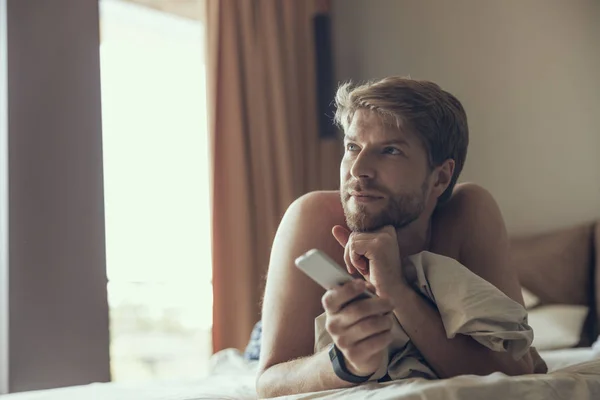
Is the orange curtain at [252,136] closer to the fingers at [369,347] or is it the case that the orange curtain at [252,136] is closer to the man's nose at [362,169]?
the man's nose at [362,169]

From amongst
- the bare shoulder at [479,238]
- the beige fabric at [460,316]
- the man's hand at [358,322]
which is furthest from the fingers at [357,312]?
the bare shoulder at [479,238]

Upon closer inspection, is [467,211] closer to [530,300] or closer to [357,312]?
[357,312]

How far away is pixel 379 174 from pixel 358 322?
0.43m

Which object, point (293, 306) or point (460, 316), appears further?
point (293, 306)

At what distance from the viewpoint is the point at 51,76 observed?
2295 mm

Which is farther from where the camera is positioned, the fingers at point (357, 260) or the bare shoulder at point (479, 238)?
the bare shoulder at point (479, 238)

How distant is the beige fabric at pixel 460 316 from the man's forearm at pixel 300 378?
0.08 meters

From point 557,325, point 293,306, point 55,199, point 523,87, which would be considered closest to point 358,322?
point 293,306

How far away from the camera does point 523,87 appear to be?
2672mm

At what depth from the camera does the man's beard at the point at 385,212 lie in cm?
128

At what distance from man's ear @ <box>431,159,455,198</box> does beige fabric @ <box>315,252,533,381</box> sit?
1.06ft

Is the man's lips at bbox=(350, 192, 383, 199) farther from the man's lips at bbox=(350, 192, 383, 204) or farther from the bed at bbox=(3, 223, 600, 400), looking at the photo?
the bed at bbox=(3, 223, 600, 400)

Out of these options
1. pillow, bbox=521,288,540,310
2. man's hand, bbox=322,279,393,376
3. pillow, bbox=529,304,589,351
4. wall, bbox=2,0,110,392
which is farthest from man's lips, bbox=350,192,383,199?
wall, bbox=2,0,110,392

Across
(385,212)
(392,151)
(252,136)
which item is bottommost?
(385,212)
